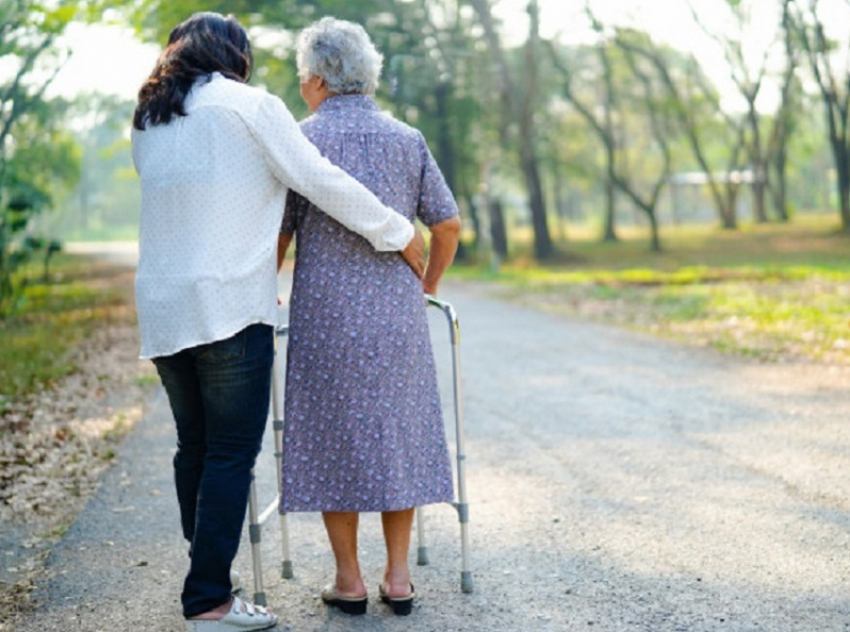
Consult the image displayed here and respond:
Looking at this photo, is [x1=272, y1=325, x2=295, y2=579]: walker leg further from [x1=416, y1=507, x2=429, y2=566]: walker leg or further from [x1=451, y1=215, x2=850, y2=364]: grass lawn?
[x1=451, y1=215, x2=850, y2=364]: grass lawn

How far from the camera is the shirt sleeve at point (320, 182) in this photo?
376 cm

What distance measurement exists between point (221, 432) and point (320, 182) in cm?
79

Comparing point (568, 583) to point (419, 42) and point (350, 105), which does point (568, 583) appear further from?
point (419, 42)

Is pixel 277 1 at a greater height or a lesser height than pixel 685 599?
greater

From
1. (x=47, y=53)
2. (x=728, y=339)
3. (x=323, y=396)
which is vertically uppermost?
(x=47, y=53)

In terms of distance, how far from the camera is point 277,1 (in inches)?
1228

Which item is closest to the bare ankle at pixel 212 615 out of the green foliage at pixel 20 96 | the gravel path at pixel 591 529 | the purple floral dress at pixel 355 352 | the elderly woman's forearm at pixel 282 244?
the gravel path at pixel 591 529

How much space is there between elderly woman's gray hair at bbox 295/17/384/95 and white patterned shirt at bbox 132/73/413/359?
0.33m

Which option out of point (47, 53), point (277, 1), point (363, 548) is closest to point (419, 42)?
A: point (277, 1)

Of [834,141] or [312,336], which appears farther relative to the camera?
[834,141]

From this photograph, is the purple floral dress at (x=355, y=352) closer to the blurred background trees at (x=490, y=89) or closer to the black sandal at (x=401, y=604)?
the black sandal at (x=401, y=604)

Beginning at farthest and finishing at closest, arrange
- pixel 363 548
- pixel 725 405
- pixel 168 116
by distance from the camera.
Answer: pixel 725 405, pixel 363 548, pixel 168 116

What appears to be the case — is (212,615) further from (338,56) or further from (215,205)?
(338,56)

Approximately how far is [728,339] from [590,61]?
4412 centimetres
